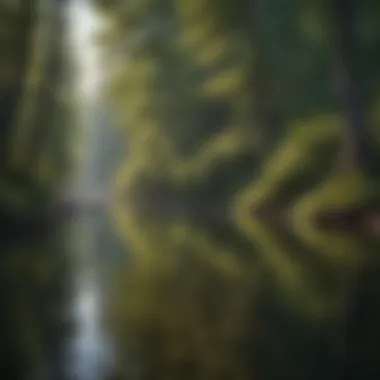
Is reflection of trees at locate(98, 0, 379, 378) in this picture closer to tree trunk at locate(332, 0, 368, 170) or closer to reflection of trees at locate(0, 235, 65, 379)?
tree trunk at locate(332, 0, 368, 170)

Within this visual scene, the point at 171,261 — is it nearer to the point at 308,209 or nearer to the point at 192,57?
the point at 308,209

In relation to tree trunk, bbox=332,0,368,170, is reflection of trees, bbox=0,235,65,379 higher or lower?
lower

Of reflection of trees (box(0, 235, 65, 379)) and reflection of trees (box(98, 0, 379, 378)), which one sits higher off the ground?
reflection of trees (box(98, 0, 379, 378))

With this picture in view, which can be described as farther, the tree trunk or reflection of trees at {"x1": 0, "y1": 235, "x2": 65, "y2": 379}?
the tree trunk

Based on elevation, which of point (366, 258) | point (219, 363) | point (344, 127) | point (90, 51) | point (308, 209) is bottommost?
point (219, 363)

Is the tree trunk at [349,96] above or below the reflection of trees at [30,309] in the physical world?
above

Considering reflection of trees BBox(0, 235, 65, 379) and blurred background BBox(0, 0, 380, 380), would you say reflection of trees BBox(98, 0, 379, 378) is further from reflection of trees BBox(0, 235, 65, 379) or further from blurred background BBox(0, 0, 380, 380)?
reflection of trees BBox(0, 235, 65, 379)

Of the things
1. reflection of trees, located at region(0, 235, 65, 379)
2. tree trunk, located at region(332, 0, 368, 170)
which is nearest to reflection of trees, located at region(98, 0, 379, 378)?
tree trunk, located at region(332, 0, 368, 170)

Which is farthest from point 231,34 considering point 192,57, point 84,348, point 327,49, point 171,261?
point 84,348

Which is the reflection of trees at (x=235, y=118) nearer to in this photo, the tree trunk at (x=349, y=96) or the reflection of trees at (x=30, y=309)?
the tree trunk at (x=349, y=96)

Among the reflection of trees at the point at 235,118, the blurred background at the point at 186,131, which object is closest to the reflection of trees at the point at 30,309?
the blurred background at the point at 186,131

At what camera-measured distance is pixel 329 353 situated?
0.93m

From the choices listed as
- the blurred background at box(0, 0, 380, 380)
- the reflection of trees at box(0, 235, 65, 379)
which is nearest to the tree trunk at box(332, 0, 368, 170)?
the blurred background at box(0, 0, 380, 380)

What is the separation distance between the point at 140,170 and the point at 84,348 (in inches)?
41.6
